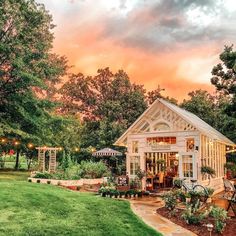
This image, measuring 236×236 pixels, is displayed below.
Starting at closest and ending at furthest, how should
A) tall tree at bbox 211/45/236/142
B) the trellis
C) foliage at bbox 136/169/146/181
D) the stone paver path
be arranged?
the stone paver path, tall tree at bbox 211/45/236/142, foliage at bbox 136/169/146/181, the trellis

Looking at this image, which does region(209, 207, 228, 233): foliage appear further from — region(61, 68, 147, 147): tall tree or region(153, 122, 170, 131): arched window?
region(61, 68, 147, 147): tall tree

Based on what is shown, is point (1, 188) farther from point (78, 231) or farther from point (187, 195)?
point (187, 195)

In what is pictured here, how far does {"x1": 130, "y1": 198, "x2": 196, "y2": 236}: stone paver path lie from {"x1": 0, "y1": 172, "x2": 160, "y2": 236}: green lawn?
39 centimetres

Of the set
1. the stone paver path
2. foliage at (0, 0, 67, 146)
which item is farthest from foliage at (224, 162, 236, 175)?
foliage at (0, 0, 67, 146)

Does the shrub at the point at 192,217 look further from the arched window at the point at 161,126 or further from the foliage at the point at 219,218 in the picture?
the arched window at the point at 161,126

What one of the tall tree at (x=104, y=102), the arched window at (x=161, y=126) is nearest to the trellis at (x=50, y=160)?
the tall tree at (x=104, y=102)

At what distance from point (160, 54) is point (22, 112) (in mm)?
11929

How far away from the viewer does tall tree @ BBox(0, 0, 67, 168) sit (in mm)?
25078

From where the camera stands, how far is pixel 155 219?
37.1 feet

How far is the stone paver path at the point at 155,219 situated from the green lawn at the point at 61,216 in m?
0.39

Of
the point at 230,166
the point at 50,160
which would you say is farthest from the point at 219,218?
the point at 50,160

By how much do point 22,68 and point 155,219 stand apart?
738 inches

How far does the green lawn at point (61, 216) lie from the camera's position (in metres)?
8.92

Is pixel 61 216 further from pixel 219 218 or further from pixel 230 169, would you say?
pixel 230 169
